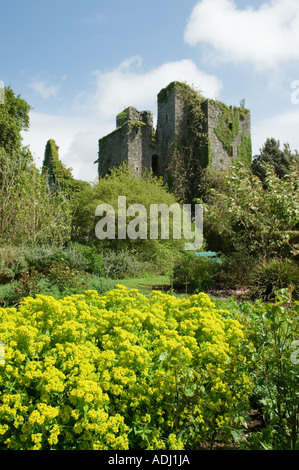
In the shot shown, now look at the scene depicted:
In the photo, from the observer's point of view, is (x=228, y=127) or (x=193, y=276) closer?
(x=193, y=276)

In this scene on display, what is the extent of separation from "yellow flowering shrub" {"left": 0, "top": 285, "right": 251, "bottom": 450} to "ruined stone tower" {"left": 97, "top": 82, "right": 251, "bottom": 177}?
792 inches

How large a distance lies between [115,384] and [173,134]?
21.9m

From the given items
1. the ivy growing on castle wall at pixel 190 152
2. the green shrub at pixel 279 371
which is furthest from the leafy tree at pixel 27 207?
the ivy growing on castle wall at pixel 190 152

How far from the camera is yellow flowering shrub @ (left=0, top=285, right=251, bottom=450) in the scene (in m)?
1.97

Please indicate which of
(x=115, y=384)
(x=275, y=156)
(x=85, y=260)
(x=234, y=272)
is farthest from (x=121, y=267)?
(x=275, y=156)

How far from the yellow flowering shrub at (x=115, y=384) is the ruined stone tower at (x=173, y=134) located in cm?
2013

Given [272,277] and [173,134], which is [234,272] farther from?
[173,134]

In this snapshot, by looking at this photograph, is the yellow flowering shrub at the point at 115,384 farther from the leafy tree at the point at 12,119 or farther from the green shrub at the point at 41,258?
the leafy tree at the point at 12,119

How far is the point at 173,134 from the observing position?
2278cm

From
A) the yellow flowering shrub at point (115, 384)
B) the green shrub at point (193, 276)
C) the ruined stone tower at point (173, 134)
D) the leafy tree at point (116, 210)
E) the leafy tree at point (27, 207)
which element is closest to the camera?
the yellow flowering shrub at point (115, 384)

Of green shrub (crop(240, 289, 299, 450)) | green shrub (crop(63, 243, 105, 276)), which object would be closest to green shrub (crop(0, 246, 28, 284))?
green shrub (crop(63, 243, 105, 276))

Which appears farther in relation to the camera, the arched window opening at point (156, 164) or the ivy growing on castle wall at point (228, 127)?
the arched window opening at point (156, 164)

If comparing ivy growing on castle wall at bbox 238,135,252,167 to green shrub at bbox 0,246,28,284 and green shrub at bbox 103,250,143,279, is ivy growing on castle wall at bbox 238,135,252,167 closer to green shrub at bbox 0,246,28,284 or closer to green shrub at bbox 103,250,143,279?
green shrub at bbox 103,250,143,279

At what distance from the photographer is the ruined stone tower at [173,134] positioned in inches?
876
